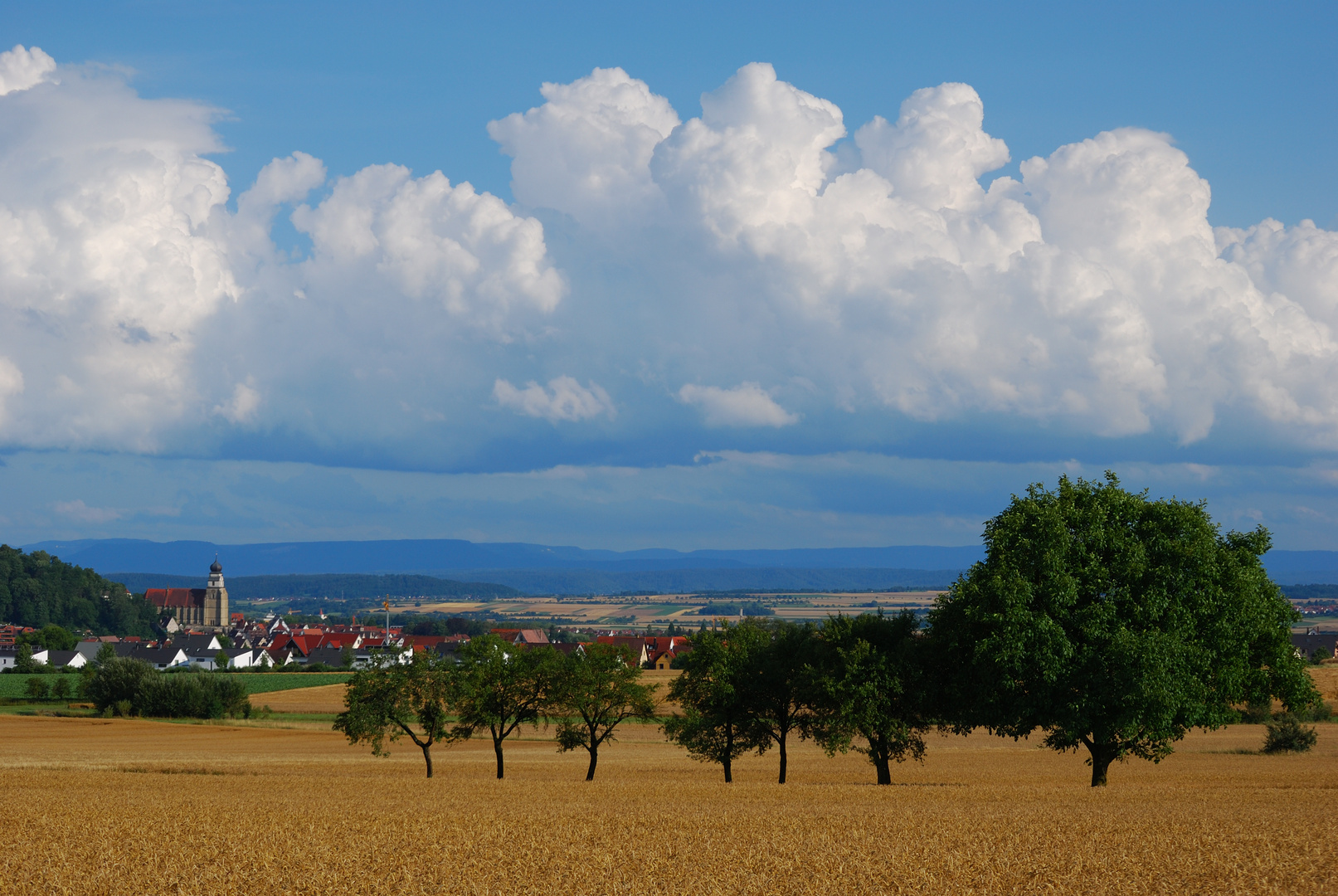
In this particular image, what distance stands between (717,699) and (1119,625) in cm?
1929

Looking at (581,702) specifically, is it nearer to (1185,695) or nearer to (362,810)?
(362,810)

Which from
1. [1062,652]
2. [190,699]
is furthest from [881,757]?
[190,699]

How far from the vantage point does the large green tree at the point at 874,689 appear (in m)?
45.1

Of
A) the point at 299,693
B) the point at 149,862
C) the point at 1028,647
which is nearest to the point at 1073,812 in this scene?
the point at 1028,647

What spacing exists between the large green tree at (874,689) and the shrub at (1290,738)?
31.3 metres

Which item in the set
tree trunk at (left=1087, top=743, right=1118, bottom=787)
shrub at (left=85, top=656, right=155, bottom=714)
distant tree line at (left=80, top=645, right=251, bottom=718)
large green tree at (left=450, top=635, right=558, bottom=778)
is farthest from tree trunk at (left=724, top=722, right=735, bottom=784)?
shrub at (left=85, top=656, right=155, bottom=714)

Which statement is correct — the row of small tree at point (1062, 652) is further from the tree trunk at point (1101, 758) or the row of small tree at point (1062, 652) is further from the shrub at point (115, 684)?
the shrub at point (115, 684)

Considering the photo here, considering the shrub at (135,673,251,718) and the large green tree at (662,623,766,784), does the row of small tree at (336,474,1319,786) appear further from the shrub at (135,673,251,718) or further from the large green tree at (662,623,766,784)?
the shrub at (135,673,251,718)

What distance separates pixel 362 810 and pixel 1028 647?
925 inches

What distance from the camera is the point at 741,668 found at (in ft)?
168

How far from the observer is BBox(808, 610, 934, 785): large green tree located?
1775 inches

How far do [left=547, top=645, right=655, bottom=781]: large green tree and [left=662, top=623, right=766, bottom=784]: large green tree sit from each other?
255 cm

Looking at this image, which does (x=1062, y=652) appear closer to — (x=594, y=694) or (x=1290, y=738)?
(x=594, y=694)

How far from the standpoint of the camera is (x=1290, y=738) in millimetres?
66000
